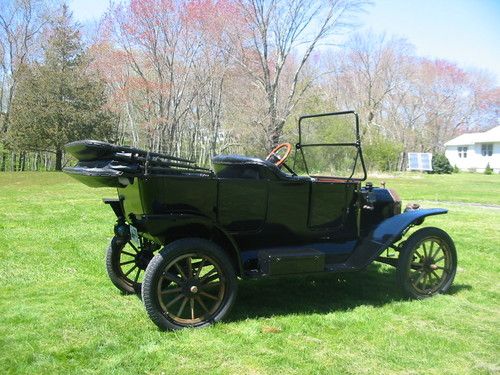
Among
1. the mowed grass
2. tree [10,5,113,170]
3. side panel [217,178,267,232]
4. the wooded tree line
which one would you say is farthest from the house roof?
side panel [217,178,267,232]

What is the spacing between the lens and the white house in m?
44.9

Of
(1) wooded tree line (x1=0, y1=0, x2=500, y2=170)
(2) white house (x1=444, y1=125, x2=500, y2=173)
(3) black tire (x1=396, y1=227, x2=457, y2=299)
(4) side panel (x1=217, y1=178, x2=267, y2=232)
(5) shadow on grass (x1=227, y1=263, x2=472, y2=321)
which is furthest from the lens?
(2) white house (x1=444, y1=125, x2=500, y2=173)

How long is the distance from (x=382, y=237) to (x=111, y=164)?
246cm

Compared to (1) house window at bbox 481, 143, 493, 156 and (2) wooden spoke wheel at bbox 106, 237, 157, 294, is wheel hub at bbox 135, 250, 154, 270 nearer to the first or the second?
(2) wooden spoke wheel at bbox 106, 237, 157, 294

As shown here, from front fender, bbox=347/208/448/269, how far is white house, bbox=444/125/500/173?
43826 mm

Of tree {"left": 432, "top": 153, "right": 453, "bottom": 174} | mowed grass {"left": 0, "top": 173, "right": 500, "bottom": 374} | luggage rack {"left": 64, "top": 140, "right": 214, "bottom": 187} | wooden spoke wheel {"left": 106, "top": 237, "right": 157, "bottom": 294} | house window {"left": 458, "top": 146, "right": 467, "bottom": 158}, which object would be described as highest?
house window {"left": 458, "top": 146, "right": 467, "bottom": 158}

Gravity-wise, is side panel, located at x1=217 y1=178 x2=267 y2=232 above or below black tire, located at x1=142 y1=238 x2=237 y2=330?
above

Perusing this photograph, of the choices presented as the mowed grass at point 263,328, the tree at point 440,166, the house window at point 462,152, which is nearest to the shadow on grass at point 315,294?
the mowed grass at point 263,328

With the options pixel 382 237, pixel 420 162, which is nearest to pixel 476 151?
pixel 420 162

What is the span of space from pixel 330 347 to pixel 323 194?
4.52ft

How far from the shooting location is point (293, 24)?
73.3 feet

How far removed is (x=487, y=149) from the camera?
46.0 m

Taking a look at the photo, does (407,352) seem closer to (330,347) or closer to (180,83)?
(330,347)

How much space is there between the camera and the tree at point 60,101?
25.7m
